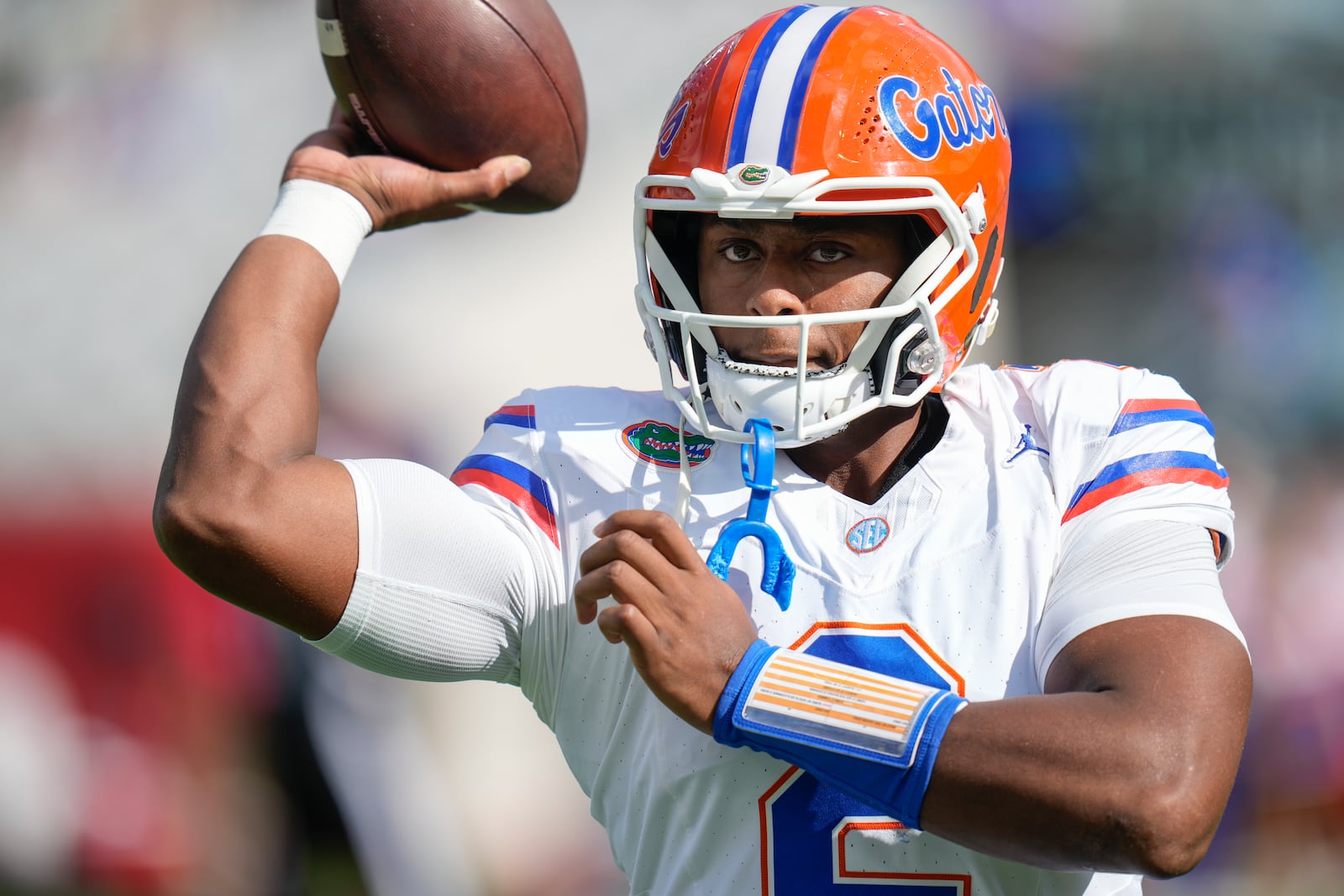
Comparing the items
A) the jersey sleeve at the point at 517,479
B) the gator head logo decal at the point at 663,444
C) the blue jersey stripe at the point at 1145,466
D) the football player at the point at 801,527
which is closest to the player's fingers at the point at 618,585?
the football player at the point at 801,527

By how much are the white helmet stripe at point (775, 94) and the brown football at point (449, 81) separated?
434mm

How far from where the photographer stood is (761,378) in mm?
1671

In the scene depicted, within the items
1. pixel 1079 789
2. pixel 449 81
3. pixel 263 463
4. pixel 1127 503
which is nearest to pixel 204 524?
pixel 263 463

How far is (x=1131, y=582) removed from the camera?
4.91 ft

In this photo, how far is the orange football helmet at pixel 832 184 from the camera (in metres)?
1.68

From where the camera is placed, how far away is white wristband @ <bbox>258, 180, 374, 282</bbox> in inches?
70.9

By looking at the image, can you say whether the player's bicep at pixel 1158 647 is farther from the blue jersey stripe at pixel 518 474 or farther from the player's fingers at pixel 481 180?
the player's fingers at pixel 481 180

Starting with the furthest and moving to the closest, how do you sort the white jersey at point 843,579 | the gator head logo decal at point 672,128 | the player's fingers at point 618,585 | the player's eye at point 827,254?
1. the gator head logo decal at point 672,128
2. the player's eye at point 827,254
3. the white jersey at point 843,579
4. the player's fingers at point 618,585

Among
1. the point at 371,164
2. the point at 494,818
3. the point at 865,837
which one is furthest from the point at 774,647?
the point at 494,818

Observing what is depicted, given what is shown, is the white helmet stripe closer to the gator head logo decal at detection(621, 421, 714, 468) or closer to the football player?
the football player

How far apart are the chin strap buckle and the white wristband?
24.3 inches

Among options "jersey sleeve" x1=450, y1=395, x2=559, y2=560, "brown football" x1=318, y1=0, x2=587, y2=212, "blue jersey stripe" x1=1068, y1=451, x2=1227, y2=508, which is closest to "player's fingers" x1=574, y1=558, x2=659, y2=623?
"jersey sleeve" x1=450, y1=395, x2=559, y2=560

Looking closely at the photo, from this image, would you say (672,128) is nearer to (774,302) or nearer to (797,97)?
(797,97)

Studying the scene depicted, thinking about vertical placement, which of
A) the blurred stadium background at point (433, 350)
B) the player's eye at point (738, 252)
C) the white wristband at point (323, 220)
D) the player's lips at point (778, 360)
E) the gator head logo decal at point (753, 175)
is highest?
the gator head logo decal at point (753, 175)
